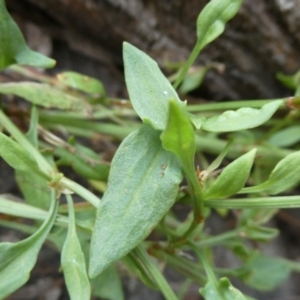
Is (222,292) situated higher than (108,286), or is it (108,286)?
(222,292)

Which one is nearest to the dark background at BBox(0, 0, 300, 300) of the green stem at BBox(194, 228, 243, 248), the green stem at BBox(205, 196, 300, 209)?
the green stem at BBox(194, 228, 243, 248)

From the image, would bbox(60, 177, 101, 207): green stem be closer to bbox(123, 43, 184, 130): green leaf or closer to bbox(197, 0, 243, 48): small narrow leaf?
bbox(123, 43, 184, 130): green leaf

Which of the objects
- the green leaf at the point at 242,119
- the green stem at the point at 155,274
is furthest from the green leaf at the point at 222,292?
the green leaf at the point at 242,119

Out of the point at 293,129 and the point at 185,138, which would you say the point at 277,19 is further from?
the point at 185,138

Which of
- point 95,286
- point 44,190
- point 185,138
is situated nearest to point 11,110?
point 44,190

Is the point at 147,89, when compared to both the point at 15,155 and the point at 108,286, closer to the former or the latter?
the point at 15,155

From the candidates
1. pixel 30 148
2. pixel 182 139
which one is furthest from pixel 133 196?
pixel 30 148
